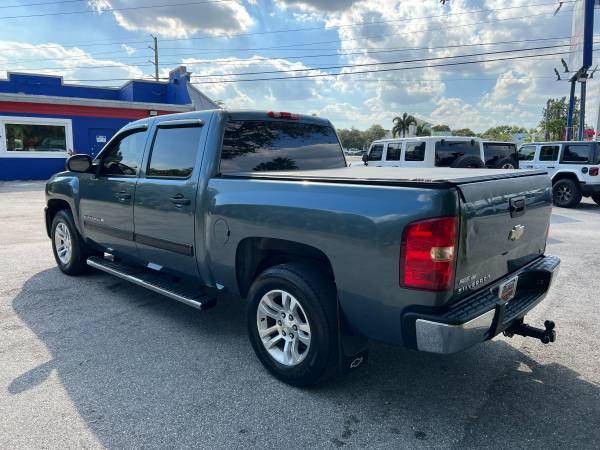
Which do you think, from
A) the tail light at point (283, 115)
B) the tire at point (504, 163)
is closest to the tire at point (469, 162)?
the tire at point (504, 163)

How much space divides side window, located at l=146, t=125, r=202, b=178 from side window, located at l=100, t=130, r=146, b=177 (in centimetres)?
26

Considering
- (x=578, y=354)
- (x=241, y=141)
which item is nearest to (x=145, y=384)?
(x=241, y=141)

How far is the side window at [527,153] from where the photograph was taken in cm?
1433

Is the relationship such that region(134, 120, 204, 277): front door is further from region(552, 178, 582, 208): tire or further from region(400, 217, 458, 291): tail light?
region(552, 178, 582, 208): tire

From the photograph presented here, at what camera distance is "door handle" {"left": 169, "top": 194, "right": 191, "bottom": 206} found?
3.73 meters

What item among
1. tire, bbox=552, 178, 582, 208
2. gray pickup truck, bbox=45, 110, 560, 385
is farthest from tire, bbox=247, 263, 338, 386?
tire, bbox=552, 178, 582, 208

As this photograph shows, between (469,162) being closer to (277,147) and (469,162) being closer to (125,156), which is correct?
(277,147)

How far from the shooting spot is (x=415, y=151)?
41.1ft

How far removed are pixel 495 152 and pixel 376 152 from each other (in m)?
3.45

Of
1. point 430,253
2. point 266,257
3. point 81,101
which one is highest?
point 81,101

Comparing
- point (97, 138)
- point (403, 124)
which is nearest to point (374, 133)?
point (403, 124)

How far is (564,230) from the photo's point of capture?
9.40 metres

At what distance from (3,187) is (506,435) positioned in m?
19.8

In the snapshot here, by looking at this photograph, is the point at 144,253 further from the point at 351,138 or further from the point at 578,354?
the point at 351,138
